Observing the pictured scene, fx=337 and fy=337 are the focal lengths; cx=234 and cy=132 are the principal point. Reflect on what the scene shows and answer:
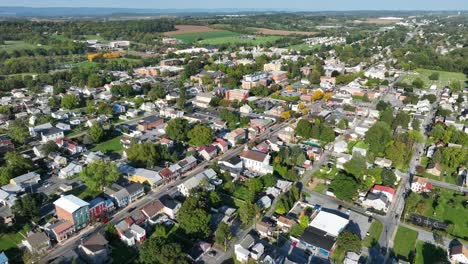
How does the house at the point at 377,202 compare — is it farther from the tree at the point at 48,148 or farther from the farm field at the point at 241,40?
the farm field at the point at 241,40

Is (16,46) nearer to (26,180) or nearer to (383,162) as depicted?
(26,180)

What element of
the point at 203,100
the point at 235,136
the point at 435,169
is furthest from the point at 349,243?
the point at 203,100

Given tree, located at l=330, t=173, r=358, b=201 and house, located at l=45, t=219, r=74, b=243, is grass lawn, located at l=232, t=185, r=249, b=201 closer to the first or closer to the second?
tree, located at l=330, t=173, r=358, b=201

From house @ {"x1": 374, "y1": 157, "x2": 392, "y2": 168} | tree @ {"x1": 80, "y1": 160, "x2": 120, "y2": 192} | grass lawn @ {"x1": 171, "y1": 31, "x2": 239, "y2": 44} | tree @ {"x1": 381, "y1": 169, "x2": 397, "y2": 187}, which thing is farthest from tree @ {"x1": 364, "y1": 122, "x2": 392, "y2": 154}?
grass lawn @ {"x1": 171, "y1": 31, "x2": 239, "y2": 44}

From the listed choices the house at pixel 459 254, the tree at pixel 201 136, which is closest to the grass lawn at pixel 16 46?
the tree at pixel 201 136

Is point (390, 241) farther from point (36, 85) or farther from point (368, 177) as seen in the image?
point (36, 85)
